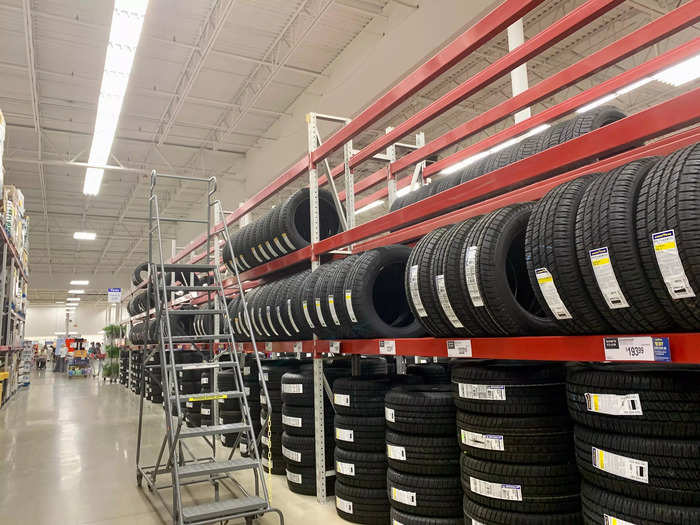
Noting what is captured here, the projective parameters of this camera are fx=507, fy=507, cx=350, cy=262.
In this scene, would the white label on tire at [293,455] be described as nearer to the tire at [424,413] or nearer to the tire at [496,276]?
the tire at [424,413]

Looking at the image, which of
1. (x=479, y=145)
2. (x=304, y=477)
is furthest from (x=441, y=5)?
(x=304, y=477)

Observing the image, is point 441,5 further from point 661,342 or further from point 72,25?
point 661,342

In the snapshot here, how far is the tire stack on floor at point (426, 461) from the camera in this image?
3031 mm

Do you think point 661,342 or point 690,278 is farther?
point 661,342

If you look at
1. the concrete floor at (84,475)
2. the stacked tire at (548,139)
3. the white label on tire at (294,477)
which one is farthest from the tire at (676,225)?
the white label on tire at (294,477)

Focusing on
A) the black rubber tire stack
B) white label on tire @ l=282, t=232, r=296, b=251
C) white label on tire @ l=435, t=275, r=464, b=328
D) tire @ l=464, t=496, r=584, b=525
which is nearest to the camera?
tire @ l=464, t=496, r=584, b=525

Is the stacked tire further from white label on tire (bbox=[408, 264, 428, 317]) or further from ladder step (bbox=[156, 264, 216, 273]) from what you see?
ladder step (bbox=[156, 264, 216, 273])

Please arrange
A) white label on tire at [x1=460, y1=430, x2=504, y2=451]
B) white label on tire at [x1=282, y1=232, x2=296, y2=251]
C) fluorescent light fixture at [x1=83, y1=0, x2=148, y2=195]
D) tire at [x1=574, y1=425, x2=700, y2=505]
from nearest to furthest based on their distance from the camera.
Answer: tire at [x1=574, y1=425, x2=700, y2=505]
white label on tire at [x1=460, y1=430, x2=504, y2=451]
white label on tire at [x1=282, y1=232, x2=296, y2=251]
fluorescent light fixture at [x1=83, y1=0, x2=148, y2=195]

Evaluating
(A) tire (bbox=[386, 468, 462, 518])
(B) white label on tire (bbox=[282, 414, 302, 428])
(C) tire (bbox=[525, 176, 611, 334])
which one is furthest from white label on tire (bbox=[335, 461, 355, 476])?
(C) tire (bbox=[525, 176, 611, 334])

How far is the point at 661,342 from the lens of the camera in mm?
1807

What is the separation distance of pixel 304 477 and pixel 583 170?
337 centimetres

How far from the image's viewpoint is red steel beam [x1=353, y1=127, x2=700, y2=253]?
7.22 ft

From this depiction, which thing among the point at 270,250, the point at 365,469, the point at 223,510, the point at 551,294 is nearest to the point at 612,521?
the point at 551,294

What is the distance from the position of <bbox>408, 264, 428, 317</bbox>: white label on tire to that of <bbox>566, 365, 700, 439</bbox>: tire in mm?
999
